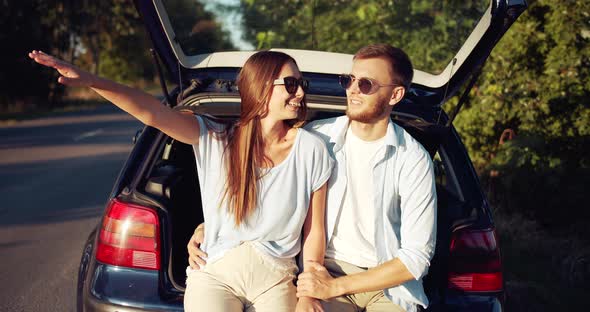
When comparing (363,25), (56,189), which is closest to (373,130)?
(363,25)

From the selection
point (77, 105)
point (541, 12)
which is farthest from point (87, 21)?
point (541, 12)

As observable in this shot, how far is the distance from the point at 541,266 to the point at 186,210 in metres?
3.19

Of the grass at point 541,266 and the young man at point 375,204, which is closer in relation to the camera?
the young man at point 375,204

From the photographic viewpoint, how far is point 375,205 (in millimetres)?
2553

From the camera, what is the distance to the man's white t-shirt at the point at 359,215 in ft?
8.54

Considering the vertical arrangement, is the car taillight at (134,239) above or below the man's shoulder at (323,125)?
below

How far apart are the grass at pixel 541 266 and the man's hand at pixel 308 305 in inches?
85.5

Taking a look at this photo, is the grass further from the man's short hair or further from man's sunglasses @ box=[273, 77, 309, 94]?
man's sunglasses @ box=[273, 77, 309, 94]

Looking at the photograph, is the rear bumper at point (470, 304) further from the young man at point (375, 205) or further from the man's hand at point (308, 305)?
the man's hand at point (308, 305)

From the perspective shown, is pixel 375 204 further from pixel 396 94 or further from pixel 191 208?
pixel 191 208

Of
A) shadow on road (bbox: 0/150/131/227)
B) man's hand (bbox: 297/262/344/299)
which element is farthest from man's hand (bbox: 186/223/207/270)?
shadow on road (bbox: 0/150/131/227)

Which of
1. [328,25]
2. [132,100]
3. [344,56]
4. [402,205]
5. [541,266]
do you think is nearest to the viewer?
[132,100]

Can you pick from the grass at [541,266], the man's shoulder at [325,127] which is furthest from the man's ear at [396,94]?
the grass at [541,266]

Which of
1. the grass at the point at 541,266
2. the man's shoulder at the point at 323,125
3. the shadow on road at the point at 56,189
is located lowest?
the shadow on road at the point at 56,189
